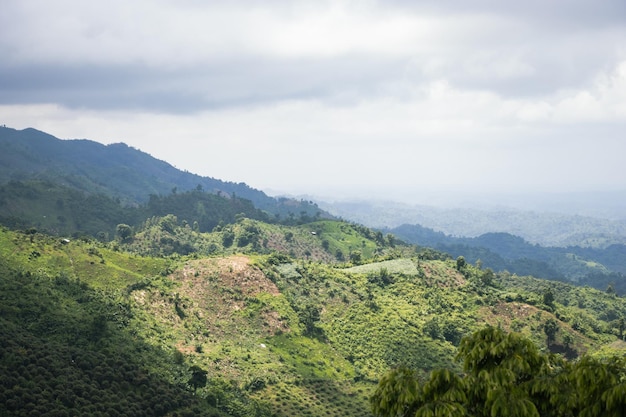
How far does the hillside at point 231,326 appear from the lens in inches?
2473

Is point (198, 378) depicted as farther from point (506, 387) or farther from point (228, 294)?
point (506, 387)

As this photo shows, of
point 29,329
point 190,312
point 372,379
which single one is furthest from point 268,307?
point 29,329

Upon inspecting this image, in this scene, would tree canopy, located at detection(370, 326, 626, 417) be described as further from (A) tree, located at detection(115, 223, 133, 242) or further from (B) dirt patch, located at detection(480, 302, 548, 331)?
(A) tree, located at detection(115, 223, 133, 242)

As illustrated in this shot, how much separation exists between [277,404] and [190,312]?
23.1m

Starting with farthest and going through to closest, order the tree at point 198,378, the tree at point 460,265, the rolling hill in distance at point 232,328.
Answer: the tree at point 460,265, the tree at point 198,378, the rolling hill in distance at point 232,328

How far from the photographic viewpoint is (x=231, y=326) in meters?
88.3

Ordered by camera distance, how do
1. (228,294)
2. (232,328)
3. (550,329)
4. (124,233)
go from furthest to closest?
1. (124,233)
2. (550,329)
3. (228,294)
4. (232,328)

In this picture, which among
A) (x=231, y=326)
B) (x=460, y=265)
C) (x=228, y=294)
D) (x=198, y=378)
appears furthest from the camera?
(x=460, y=265)

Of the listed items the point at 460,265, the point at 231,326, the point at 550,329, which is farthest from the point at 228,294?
the point at 550,329

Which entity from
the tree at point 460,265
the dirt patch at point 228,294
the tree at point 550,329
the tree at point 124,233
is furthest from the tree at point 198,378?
the tree at point 124,233

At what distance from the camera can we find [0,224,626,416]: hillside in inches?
2473

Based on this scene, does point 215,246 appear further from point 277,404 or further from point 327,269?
point 277,404

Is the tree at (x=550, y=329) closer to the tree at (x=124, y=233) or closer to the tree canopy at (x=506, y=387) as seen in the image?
the tree canopy at (x=506, y=387)

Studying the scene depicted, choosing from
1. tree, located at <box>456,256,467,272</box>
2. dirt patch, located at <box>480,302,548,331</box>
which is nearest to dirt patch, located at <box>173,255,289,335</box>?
dirt patch, located at <box>480,302,548,331</box>
